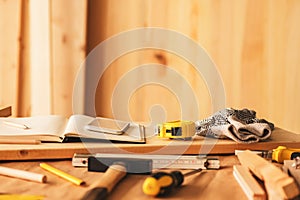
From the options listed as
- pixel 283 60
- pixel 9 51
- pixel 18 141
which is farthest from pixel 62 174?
pixel 283 60

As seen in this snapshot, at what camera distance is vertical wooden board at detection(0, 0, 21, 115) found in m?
1.60

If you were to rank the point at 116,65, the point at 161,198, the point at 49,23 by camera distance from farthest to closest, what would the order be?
the point at 116,65, the point at 49,23, the point at 161,198

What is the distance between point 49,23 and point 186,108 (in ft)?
1.83

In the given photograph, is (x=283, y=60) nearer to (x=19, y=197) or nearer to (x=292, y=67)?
(x=292, y=67)

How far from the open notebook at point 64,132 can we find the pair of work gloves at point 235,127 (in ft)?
0.41

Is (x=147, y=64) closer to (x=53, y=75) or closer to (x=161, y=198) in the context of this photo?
(x=53, y=75)

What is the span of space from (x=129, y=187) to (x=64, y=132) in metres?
0.25

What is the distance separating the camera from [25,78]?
1.60 metres

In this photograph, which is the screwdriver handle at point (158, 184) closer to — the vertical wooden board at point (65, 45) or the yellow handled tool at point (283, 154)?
the yellow handled tool at point (283, 154)

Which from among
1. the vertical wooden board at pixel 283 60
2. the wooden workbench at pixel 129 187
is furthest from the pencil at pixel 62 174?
the vertical wooden board at pixel 283 60

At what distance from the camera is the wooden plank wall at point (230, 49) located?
1626mm

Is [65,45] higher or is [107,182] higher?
[65,45]

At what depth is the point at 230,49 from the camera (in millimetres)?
1649

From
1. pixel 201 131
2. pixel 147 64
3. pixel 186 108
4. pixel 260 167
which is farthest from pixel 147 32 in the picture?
pixel 260 167
